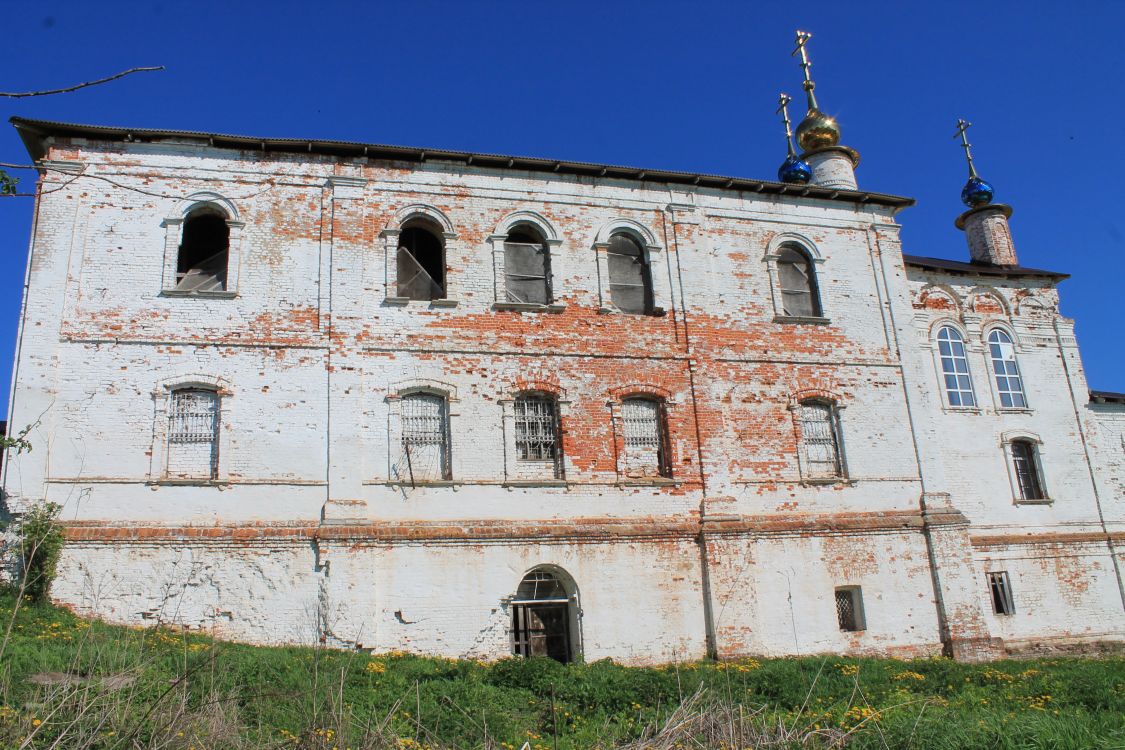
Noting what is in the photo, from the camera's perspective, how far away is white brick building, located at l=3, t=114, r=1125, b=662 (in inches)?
522

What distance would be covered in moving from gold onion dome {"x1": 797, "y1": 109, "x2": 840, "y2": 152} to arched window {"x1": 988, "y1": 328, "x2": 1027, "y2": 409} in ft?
20.7

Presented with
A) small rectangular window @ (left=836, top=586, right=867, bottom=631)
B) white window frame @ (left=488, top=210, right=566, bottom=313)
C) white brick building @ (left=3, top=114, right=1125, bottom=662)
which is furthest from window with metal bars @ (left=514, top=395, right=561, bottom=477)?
small rectangular window @ (left=836, top=586, right=867, bottom=631)

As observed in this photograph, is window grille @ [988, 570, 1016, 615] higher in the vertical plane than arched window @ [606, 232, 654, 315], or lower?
lower

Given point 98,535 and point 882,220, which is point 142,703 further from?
point 882,220

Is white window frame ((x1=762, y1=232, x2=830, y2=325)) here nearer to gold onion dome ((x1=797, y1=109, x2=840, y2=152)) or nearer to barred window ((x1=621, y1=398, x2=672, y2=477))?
barred window ((x1=621, y1=398, x2=672, y2=477))

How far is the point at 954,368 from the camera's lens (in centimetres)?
1905

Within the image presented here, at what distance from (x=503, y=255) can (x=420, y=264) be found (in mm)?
1469

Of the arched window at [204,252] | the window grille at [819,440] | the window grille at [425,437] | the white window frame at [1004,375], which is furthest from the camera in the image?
the white window frame at [1004,375]

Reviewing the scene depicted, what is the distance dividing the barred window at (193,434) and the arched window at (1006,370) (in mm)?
15628

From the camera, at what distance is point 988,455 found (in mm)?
18578

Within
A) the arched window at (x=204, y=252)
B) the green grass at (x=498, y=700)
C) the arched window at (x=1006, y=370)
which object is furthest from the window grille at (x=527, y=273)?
the arched window at (x=1006, y=370)

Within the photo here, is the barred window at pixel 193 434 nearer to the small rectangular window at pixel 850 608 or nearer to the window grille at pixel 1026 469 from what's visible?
the small rectangular window at pixel 850 608

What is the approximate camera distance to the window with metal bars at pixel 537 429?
14.9 m

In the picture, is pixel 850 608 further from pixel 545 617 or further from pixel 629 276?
pixel 629 276
